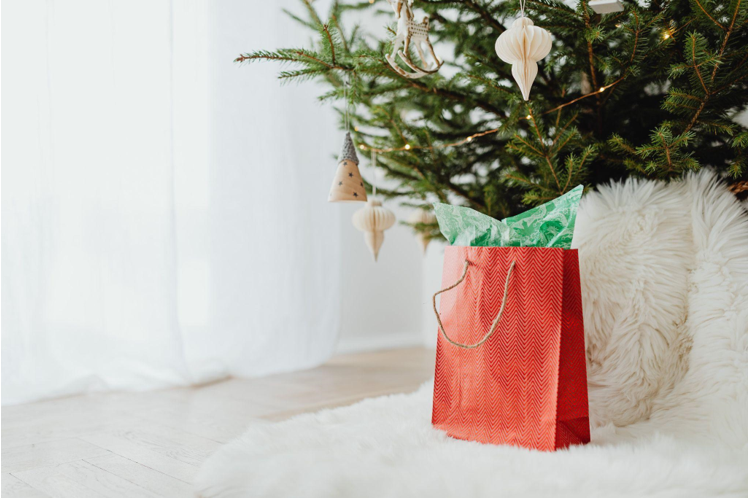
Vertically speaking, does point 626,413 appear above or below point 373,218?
below

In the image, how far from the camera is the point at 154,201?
4.89 ft

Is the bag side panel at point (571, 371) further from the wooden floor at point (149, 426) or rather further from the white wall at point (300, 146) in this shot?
the white wall at point (300, 146)

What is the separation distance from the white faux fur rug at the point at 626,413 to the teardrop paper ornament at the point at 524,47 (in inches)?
11.0

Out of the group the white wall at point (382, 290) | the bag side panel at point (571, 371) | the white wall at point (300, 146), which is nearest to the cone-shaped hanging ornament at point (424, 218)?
the white wall at point (300, 146)

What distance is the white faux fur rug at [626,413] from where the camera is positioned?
0.64 m

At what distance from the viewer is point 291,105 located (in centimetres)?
179

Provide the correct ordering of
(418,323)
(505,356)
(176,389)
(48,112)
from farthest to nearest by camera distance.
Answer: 1. (418,323)
2. (176,389)
3. (48,112)
4. (505,356)

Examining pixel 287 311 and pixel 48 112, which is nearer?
pixel 48 112

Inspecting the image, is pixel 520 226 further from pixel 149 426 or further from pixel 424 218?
pixel 149 426

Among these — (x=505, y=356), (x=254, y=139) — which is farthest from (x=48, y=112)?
(x=505, y=356)

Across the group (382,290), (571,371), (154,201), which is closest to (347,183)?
(571,371)

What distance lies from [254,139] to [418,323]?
3.40 feet

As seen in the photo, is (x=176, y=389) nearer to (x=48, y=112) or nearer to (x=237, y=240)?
(x=237, y=240)

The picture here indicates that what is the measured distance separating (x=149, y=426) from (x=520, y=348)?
2.44ft
